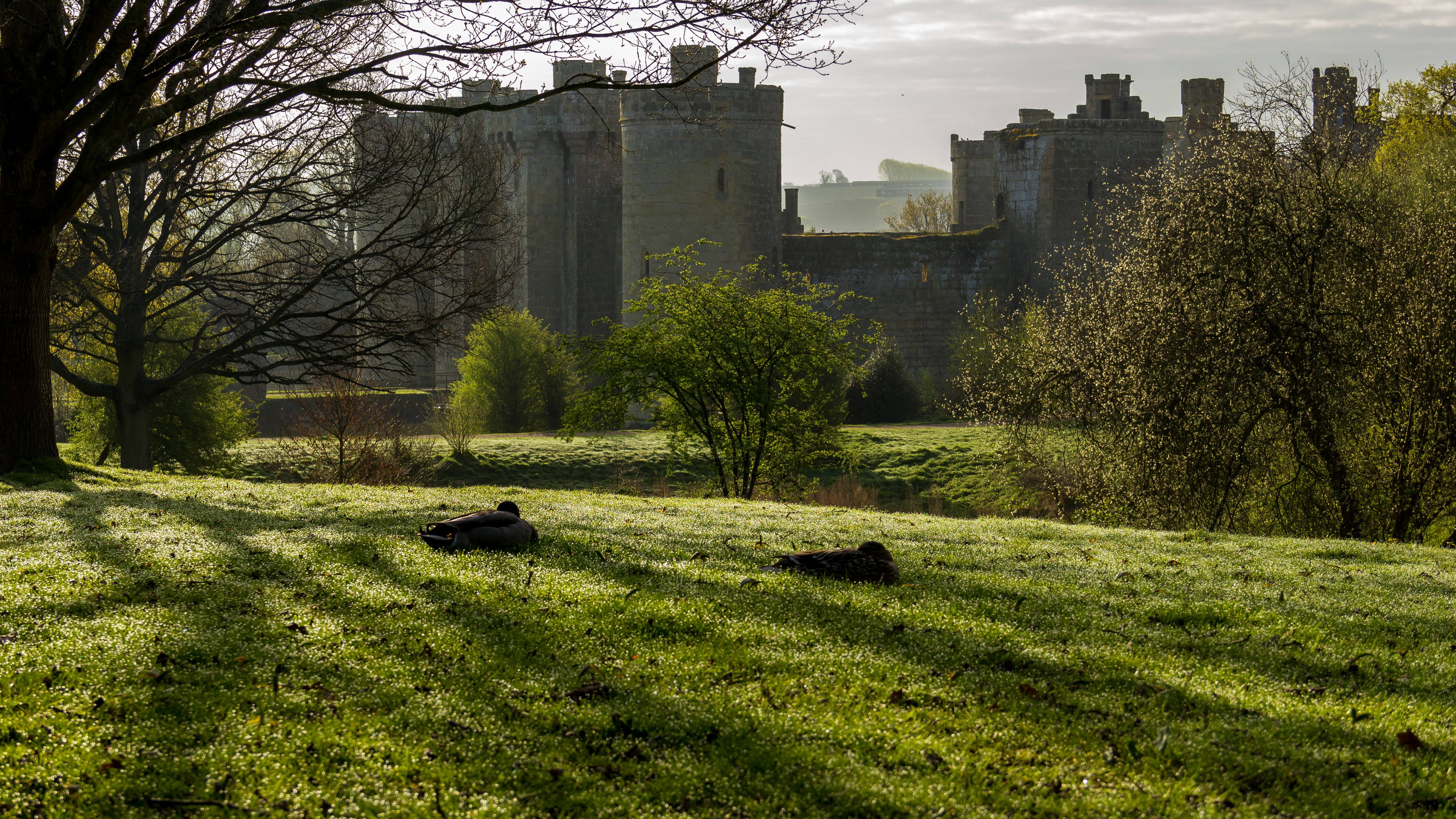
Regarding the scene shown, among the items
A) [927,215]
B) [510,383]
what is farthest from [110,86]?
[927,215]

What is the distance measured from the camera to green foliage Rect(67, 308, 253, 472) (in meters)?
26.1

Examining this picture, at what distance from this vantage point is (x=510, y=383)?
1506 inches

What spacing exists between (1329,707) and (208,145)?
18.5 meters

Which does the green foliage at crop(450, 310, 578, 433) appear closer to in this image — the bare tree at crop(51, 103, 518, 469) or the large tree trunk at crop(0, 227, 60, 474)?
the bare tree at crop(51, 103, 518, 469)

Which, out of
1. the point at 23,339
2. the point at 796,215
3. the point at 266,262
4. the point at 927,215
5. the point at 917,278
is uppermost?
the point at 927,215

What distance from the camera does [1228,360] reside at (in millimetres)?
15773

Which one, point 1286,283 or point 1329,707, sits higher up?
point 1286,283

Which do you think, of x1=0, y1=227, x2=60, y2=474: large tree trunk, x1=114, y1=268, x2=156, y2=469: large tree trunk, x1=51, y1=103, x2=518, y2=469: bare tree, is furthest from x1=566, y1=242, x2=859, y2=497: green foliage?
x1=0, y1=227, x2=60, y2=474: large tree trunk

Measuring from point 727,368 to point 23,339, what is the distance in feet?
38.4

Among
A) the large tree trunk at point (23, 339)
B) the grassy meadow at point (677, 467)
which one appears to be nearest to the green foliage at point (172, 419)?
the grassy meadow at point (677, 467)

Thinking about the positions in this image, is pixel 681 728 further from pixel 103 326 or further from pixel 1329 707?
pixel 103 326

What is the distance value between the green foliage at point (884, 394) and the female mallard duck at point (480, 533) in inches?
1219

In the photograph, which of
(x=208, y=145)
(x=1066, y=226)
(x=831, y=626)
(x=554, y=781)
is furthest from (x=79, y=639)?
(x=1066, y=226)

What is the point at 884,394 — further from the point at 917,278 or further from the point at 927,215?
the point at 927,215
